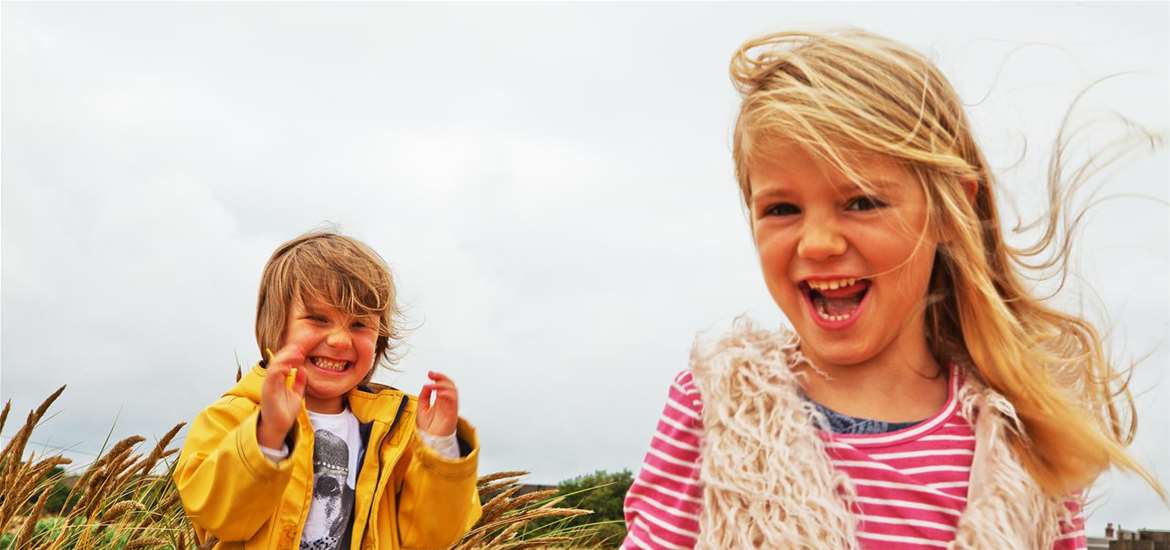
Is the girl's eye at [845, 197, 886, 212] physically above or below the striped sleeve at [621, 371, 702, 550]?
above

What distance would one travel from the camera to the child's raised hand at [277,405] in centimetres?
373

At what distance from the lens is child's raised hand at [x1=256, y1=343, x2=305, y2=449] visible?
3729 millimetres

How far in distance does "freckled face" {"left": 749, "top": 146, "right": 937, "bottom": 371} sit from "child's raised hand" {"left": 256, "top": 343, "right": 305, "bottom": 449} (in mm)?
2063

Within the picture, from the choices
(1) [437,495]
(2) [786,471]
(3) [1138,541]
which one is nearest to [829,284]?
(2) [786,471]

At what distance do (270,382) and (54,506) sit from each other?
7.08m

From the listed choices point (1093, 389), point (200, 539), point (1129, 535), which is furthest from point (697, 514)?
point (1129, 535)

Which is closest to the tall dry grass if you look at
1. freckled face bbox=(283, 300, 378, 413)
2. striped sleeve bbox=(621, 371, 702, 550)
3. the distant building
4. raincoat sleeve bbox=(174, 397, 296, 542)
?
A: raincoat sleeve bbox=(174, 397, 296, 542)

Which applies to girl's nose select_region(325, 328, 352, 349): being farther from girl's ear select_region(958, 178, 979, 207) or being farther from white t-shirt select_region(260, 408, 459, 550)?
girl's ear select_region(958, 178, 979, 207)

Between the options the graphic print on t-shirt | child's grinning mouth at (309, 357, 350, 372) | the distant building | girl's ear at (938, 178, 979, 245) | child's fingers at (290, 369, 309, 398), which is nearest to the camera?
girl's ear at (938, 178, 979, 245)

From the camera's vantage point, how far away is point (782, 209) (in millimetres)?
2271

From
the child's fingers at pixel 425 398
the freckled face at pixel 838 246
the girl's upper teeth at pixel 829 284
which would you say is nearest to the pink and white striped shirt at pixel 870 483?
the freckled face at pixel 838 246

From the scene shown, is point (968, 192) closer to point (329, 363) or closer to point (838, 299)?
point (838, 299)

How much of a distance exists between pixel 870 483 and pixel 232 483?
Result: 90.4 inches

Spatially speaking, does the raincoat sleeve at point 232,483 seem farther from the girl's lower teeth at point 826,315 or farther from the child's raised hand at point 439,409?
the girl's lower teeth at point 826,315
